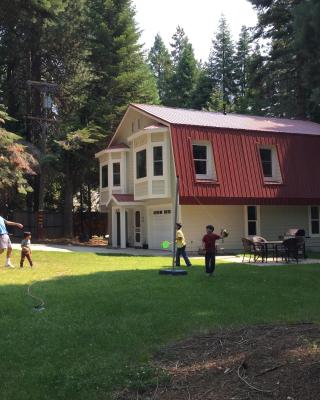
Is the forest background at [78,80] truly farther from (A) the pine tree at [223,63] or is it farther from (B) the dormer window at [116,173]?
(A) the pine tree at [223,63]

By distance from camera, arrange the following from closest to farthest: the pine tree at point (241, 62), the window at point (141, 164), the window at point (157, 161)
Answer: the window at point (157, 161) < the window at point (141, 164) < the pine tree at point (241, 62)

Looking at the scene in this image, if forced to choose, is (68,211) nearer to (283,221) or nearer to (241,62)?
(283,221)

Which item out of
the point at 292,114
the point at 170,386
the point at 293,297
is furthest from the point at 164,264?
the point at 292,114

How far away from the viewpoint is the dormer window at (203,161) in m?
25.5

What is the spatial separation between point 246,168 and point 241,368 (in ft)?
68.5

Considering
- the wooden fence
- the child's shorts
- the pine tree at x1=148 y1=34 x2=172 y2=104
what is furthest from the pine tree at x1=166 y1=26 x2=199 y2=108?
the child's shorts

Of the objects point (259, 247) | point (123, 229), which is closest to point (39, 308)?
point (259, 247)

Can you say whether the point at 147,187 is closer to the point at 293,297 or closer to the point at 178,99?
the point at 293,297

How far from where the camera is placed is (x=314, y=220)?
29.2 meters

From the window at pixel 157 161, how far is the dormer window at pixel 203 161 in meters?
1.64

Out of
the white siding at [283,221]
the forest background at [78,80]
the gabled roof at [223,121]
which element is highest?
the forest background at [78,80]

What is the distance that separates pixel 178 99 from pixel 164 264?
135 feet

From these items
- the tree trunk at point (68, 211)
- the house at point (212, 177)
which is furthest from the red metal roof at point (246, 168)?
the tree trunk at point (68, 211)

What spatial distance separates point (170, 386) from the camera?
18.3 ft
